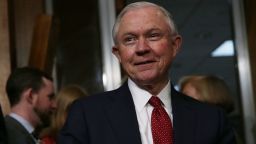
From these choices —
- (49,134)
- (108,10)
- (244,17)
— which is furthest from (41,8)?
(244,17)

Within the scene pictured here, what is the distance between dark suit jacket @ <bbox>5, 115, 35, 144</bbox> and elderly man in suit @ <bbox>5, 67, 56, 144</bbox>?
0.04ft

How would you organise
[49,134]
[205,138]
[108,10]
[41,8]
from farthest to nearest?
[108,10] → [41,8] → [49,134] → [205,138]

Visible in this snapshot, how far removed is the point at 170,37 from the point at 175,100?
19cm

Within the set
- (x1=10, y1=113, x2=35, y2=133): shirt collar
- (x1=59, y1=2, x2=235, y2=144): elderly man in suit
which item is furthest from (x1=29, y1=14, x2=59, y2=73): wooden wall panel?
(x1=59, y1=2, x2=235, y2=144): elderly man in suit

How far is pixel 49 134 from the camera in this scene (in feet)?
8.59

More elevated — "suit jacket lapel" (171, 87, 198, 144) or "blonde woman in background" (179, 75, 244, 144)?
"suit jacket lapel" (171, 87, 198, 144)

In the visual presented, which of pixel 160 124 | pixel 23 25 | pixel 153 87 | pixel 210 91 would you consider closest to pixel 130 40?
pixel 153 87

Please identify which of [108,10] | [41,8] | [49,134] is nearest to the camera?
[49,134]

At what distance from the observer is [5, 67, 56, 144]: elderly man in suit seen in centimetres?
254

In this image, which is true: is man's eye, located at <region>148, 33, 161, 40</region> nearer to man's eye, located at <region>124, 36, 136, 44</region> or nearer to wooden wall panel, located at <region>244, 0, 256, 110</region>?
man's eye, located at <region>124, 36, 136, 44</region>

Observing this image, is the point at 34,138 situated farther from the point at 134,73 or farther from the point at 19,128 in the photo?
the point at 134,73

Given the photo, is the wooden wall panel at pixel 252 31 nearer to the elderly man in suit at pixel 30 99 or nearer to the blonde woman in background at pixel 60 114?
the blonde woman in background at pixel 60 114

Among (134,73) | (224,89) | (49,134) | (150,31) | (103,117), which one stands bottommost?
(49,134)

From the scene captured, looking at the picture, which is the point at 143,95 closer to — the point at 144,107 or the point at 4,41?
the point at 144,107
